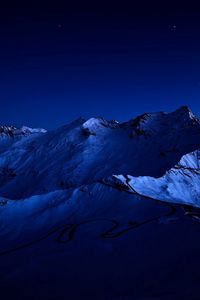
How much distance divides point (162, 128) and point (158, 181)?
308 ft

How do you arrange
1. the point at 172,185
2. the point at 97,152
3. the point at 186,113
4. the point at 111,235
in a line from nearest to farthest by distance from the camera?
1. the point at 111,235
2. the point at 172,185
3. the point at 186,113
4. the point at 97,152

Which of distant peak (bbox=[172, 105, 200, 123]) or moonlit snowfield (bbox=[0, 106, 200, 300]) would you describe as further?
distant peak (bbox=[172, 105, 200, 123])

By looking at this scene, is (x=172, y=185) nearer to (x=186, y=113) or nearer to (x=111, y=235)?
(x=111, y=235)

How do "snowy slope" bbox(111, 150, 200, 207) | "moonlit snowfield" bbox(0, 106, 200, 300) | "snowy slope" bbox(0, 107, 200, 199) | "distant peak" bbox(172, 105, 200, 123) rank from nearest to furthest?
"moonlit snowfield" bbox(0, 106, 200, 300) < "snowy slope" bbox(111, 150, 200, 207) < "snowy slope" bbox(0, 107, 200, 199) < "distant peak" bbox(172, 105, 200, 123)

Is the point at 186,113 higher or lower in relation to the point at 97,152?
higher

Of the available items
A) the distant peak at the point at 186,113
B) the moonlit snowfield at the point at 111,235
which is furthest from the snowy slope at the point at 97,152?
the moonlit snowfield at the point at 111,235

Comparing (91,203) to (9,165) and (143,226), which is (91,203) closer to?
(143,226)

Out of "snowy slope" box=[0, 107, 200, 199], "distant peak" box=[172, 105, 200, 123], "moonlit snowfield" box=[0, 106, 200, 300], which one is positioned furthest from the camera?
"distant peak" box=[172, 105, 200, 123]

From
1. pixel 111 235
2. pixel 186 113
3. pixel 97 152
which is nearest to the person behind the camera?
pixel 111 235

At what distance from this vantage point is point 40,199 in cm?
6925

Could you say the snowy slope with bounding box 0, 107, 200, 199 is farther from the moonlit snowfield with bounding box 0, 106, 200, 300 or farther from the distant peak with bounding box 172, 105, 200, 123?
the moonlit snowfield with bounding box 0, 106, 200, 300

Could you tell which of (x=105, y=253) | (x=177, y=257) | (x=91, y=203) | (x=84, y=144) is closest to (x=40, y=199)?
(x=91, y=203)

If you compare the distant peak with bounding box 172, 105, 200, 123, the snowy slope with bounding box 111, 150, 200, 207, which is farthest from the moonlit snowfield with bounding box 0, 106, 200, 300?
the distant peak with bounding box 172, 105, 200, 123

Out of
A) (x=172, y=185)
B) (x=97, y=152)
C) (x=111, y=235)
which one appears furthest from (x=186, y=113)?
(x=111, y=235)
